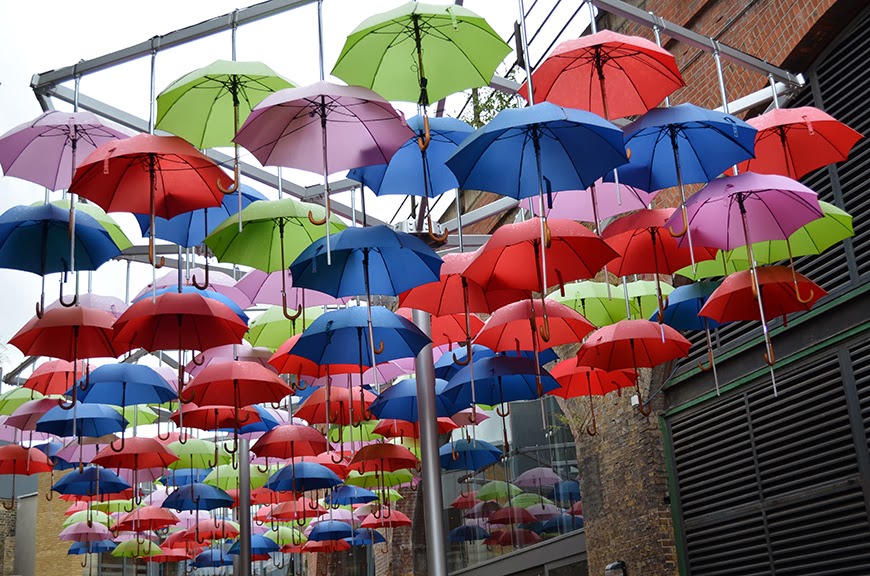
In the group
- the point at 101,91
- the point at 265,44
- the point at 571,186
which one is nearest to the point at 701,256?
the point at 571,186

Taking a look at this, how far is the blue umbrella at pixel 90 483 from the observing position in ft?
35.3

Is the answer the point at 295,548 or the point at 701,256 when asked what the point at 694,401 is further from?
the point at 295,548

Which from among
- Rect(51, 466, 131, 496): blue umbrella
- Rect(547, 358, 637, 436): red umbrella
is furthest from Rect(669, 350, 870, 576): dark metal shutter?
Rect(51, 466, 131, 496): blue umbrella

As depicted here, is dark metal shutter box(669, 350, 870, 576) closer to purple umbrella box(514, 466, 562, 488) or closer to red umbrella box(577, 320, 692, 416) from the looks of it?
red umbrella box(577, 320, 692, 416)

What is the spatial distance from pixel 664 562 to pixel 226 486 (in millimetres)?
6067

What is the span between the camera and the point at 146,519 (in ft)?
40.0

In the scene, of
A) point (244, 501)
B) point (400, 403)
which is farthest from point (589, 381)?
point (244, 501)

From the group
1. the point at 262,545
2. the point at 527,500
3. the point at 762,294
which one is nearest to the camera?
the point at 762,294

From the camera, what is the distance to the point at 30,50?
12984 millimetres

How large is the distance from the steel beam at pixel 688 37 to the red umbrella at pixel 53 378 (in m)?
5.23

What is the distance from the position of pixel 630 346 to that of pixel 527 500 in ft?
18.6

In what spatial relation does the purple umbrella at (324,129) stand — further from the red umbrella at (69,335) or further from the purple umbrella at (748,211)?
the red umbrella at (69,335)

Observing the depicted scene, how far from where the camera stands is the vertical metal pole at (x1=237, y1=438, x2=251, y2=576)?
10836 mm

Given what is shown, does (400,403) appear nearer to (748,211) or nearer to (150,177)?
(150,177)
